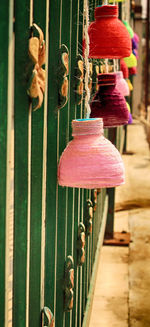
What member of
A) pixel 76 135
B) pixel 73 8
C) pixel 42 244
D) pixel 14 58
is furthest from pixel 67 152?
pixel 73 8

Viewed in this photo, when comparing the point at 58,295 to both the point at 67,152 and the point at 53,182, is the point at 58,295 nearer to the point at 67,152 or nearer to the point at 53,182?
the point at 53,182

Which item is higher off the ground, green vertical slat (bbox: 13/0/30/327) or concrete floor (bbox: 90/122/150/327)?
green vertical slat (bbox: 13/0/30/327)

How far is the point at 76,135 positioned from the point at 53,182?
151 millimetres

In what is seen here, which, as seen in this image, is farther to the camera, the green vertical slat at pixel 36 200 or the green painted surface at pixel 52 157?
the green painted surface at pixel 52 157

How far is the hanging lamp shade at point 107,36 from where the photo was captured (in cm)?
185

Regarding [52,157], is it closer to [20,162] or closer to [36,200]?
[36,200]

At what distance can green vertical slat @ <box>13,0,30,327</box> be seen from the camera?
1.07 meters

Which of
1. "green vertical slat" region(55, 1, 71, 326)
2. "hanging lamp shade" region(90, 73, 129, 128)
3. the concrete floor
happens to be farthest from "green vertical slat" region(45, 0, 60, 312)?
the concrete floor

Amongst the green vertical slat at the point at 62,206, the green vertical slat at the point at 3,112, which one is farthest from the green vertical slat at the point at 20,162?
the green vertical slat at the point at 62,206

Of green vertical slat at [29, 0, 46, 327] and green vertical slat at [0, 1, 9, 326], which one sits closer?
green vertical slat at [0, 1, 9, 326]

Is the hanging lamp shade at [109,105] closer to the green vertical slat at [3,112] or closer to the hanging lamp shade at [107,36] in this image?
the hanging lamp shade at [107,36]

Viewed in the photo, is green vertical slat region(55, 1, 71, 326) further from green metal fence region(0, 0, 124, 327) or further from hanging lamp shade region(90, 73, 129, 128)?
hanging lamp shade region(90, 73, 129, 128)

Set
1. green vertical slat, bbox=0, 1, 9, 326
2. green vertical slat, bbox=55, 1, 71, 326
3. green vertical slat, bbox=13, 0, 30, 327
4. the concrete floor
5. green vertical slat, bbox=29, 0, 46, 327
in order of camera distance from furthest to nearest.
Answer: the concrete floor
green vertical slat, bbox=55, 1, 71, 326
green vertical slat, bbox=29, 0, 46, 327
green vertical slat, bbox=13, 0, 30, 327
green vertical slat, bbox=0, 1, 9, 326

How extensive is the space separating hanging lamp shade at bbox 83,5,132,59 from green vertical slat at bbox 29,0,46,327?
0.62 meters
